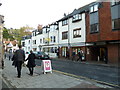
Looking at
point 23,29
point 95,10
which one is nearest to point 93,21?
point 95,10

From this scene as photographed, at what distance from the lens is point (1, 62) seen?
40.8 ft

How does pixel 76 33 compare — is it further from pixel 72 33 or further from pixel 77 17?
pixel 77 17

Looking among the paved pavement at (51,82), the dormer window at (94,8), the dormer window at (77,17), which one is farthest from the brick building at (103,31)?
the paved pavement at (51,82)

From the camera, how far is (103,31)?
811 inches

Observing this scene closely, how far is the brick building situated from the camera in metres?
18.8

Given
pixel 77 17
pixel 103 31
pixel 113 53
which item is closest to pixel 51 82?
pixel 113 53

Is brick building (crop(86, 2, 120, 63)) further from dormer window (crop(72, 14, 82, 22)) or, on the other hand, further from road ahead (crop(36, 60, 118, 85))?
road ahead (crop(36, 60, 118, 85))

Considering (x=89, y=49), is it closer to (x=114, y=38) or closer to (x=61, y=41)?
(x=114, y=38)

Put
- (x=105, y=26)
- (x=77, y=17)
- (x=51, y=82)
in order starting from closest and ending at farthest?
(x=51, y=82)
(x=105, y=26)
(x=77, y=17)

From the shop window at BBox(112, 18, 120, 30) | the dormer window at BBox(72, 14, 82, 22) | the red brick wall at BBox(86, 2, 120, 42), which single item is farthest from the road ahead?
the dormer window at BBox(72, 14, 82, 22)

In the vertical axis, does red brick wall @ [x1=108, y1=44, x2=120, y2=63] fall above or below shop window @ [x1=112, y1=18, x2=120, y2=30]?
below

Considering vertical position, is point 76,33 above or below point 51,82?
above

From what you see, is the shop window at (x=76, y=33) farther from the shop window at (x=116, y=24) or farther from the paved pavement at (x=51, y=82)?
the paved pavement at (x=51, y=82)

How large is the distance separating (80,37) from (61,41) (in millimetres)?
7709
